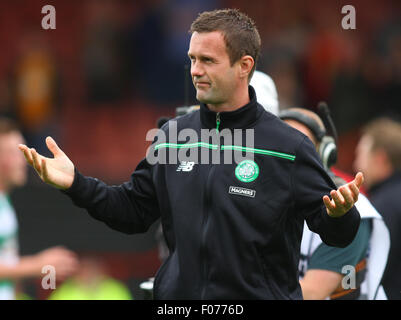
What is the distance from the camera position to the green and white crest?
3422 millimetres

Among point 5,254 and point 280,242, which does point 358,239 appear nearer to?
point 280,242

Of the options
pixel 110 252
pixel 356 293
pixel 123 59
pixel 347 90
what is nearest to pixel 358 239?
pixel 356 293

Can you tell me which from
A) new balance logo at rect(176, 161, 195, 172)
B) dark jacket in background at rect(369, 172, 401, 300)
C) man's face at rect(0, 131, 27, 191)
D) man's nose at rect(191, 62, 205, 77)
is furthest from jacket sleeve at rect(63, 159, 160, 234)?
man's face at rect(0, 131, 27, 191)

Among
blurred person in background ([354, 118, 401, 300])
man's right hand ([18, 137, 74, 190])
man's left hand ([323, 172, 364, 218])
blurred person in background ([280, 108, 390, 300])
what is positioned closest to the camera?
man's left hand ([323, 172, 364, 218])

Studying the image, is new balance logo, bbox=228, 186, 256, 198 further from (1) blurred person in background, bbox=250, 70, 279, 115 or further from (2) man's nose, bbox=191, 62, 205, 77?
(1) blurred person in background, bbox=250, 70, 279, 115

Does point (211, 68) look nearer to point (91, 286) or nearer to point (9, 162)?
point (9, 162)

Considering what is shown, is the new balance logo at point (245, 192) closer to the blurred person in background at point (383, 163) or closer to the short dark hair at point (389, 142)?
the blurred person in background at point (383, 163)

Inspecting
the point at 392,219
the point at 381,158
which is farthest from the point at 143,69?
the point at 392,219

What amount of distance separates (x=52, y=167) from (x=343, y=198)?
121 centimetres

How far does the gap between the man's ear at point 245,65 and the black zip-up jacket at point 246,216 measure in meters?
0.11

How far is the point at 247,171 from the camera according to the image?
3.43m

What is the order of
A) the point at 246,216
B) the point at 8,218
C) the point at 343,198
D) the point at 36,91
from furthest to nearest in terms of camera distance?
the point at 36,91 < the point at 8,218 < the point at 246,216 < the point at 343,198

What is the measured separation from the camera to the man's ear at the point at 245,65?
356cm

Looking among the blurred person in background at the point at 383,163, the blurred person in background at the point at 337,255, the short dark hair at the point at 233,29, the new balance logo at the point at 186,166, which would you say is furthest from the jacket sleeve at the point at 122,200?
the blurred person in background at the point at 383,163
